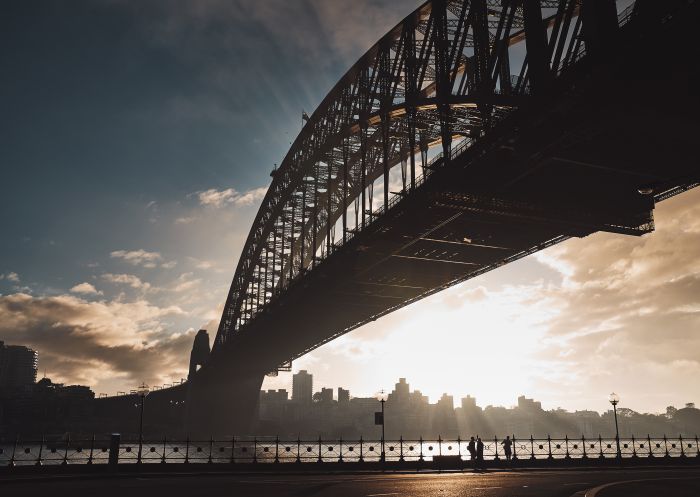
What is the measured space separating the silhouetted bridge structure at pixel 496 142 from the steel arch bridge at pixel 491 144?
10cm

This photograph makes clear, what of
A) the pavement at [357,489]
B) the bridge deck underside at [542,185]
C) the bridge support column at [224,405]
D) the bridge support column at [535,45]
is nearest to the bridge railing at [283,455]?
the pavement at [357,489]

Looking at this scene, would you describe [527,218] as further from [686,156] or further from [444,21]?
[444,21]

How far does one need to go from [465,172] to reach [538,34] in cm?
875

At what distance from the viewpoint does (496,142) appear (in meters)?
30.9

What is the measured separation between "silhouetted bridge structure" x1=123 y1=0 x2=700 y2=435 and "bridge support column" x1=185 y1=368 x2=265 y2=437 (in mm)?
40792

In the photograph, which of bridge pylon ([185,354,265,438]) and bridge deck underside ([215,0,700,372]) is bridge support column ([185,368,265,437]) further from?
bridge deck underside ([215,0,700,372])

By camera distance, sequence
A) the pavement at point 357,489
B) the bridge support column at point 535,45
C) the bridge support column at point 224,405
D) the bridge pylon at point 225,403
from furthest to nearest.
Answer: the bridge support column at point 224,405
the bridge pylon at point 225,403
the bridge support column at point 535,45
the pavement at point 357,489

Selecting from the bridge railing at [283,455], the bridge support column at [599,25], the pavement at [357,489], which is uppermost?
the bridge support column at [599,25]

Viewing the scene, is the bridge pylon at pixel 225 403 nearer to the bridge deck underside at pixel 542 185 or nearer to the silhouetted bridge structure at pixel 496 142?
the silhouetted bridge structure at pixel 496 142

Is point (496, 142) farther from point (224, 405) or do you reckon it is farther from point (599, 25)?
point (224, 405)

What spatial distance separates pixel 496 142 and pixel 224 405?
9593 centimetres

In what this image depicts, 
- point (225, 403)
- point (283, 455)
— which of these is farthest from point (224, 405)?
point (283, 455)

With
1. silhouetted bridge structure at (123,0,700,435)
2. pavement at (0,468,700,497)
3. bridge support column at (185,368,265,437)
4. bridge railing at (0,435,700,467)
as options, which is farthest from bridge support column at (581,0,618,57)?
bridge support column at (185,368,265,437)

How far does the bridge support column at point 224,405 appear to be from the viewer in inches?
4451
